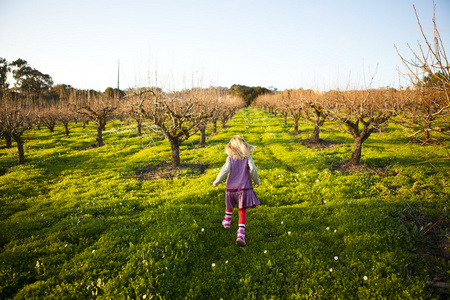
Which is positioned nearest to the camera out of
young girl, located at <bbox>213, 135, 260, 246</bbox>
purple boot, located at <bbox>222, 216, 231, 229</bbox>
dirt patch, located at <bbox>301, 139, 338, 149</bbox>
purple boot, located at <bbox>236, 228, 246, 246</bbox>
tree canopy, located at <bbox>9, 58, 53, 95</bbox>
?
purple boot, located at <bbox>236, 228, 246, 246</bbox>

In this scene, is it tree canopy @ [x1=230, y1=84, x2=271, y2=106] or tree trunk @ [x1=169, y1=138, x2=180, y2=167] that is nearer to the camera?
tree trunk @ [x1=169, y1=138, x2=180, y2=167]

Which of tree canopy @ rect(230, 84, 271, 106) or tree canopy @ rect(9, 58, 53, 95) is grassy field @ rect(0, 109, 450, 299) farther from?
tree canopy @ rect(230, 84, 271, 106)

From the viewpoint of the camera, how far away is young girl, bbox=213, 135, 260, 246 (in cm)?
648

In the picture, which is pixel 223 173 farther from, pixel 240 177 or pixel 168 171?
pixel 168 171

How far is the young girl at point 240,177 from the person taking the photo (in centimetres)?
648

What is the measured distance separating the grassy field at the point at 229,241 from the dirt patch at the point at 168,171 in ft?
5.99

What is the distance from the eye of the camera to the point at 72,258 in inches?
227

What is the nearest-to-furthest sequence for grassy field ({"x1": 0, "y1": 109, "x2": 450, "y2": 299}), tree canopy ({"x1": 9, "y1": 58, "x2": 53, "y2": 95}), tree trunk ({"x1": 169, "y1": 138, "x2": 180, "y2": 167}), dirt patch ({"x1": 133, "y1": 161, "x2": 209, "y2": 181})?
grassy field ({"x1": 0, "y1": 109, "x2": 450, "y2": 299}) → dirt patch ({"x1": 133, "y1": 161, "x2": 209, "y2": 181}) → tree trunk ({"x1": 169, "y1": 138, "x2": 180, "y2": 167}) → tree canopy ({"x1": 9, "y1": 58, "x2": 53, "y2": 95})

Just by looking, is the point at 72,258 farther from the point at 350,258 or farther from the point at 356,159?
the point at 356,159

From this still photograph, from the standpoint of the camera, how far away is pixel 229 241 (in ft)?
22.2

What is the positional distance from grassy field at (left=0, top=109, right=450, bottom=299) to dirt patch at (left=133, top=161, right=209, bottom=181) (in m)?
1.83

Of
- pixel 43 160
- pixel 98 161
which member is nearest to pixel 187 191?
pixel 98 161

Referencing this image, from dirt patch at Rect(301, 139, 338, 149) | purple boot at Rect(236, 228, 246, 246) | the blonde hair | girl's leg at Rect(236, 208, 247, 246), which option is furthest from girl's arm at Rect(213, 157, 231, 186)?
dirt patch at Rect(301, 139, 338, 149)

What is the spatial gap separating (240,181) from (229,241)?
199 cm
